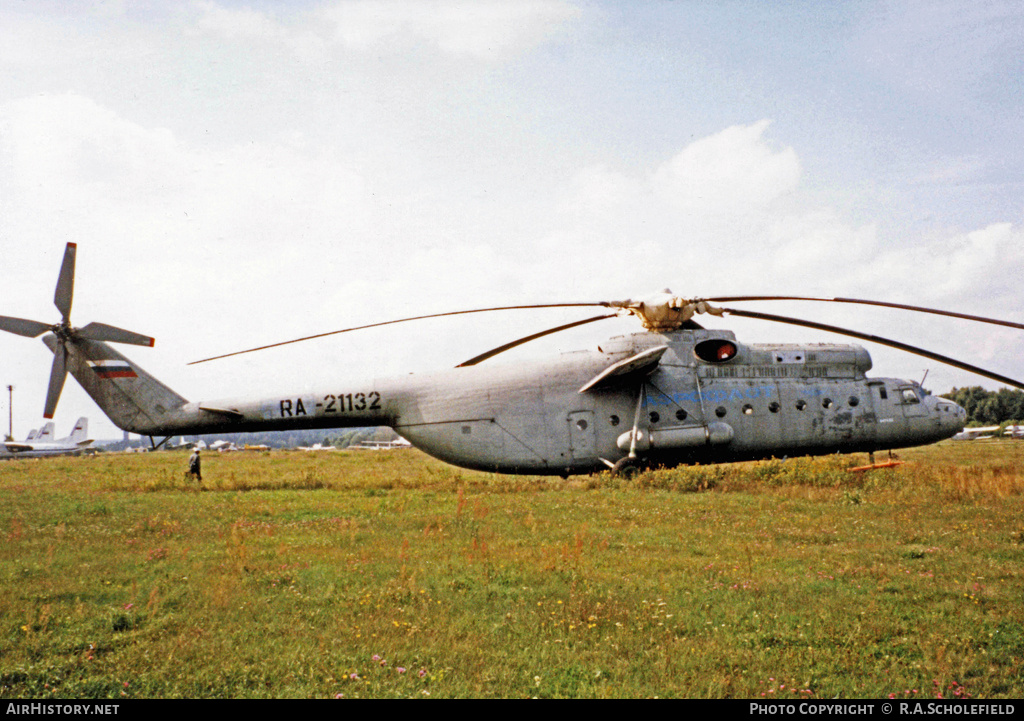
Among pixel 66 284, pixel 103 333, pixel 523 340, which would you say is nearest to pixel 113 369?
A: pixel 103 333

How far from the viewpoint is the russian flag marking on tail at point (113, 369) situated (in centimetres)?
1914

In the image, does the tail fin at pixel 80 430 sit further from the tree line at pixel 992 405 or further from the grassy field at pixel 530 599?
the tree line at pixel 992 405

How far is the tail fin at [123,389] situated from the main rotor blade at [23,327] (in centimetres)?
119

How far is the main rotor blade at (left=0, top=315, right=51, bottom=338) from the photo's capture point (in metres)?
17.7

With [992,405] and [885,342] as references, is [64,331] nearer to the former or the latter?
[885,342]

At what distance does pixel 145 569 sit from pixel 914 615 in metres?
9.86

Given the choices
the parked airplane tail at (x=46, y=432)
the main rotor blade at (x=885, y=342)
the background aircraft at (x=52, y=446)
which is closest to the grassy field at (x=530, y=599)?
the main rotor blade at (x=885, y=342)

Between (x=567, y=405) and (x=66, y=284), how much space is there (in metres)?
14.5

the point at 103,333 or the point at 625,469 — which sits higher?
the point at 103,333

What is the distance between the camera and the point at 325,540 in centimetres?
1127

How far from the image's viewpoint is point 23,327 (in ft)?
59.7

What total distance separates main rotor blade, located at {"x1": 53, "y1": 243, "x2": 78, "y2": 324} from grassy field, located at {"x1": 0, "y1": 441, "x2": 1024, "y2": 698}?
660 cm

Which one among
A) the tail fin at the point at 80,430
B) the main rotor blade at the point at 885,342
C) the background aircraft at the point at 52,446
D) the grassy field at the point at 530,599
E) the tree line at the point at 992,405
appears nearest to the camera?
the grassy field at the point at 530,599

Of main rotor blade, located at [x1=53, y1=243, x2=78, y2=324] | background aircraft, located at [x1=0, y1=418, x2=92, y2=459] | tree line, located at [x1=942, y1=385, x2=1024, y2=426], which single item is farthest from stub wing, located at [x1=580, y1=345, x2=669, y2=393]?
tree line, located at [x1=942, y1=385, x2=1024, y2=426]
